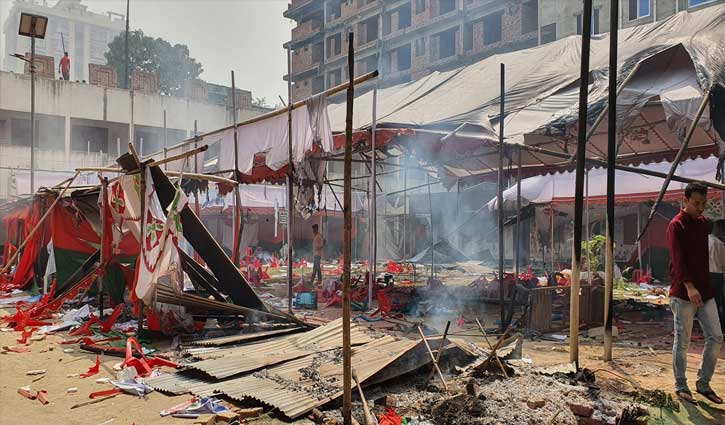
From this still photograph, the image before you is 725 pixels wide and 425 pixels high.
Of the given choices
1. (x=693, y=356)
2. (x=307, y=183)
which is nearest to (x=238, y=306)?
(x=307, y=183)

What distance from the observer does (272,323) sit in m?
7.66

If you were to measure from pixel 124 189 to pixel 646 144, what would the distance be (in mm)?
10752

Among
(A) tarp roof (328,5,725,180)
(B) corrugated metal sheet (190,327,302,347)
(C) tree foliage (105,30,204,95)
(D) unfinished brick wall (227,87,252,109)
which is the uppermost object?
(C) tree foliage (105,30,204,95)

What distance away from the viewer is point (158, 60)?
44.0 m

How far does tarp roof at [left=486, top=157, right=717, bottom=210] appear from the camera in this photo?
1438 cm

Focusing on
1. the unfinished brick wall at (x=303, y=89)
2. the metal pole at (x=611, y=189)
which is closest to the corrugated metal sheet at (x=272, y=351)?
the metal pole at (x=611, y=189)

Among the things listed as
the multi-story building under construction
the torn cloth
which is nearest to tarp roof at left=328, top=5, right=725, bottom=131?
the torn cloth

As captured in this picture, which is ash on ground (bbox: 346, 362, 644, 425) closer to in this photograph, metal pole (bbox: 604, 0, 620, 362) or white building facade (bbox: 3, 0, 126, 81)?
metal pole (bbox: 604, 0, 620, 362)

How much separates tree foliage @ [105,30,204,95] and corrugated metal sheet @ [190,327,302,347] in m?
39.3

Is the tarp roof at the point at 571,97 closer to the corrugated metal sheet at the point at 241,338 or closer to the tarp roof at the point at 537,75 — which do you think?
the tarp roof at the point at 537,75

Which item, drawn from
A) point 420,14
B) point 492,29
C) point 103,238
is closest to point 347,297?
point 103,238

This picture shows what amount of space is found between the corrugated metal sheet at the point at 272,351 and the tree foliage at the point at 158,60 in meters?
39.9

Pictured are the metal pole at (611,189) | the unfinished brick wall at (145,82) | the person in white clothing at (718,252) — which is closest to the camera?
the metal pole at (611,189)

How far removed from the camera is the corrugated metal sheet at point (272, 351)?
539 centimetres
